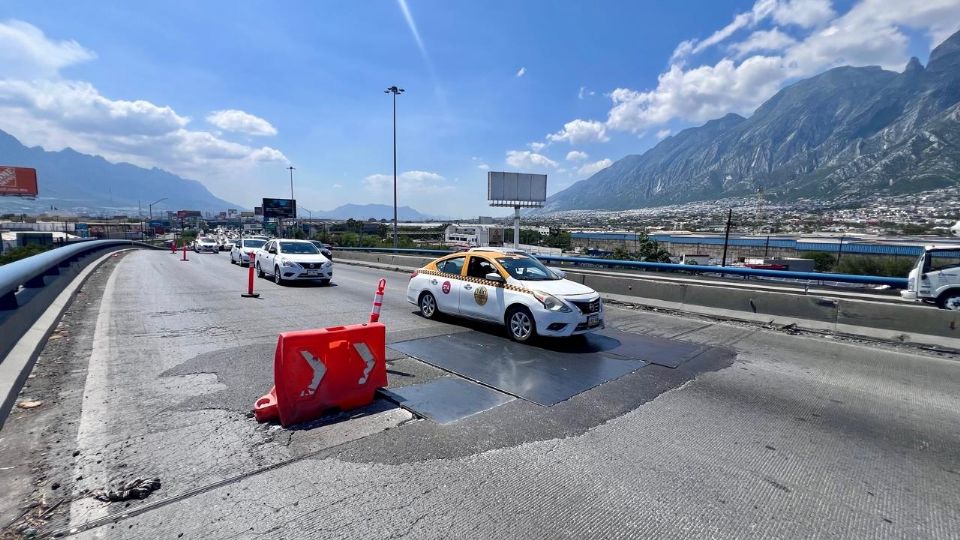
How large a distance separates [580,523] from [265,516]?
2005 millimetres

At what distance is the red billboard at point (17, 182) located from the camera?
55444 millimetres

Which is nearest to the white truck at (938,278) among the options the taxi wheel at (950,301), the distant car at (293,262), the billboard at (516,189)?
the taxi wheel at (950,301)

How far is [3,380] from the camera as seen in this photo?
4.50 meters

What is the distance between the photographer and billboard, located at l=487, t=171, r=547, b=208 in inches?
1526

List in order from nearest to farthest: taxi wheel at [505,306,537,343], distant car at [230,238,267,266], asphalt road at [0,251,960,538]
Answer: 1. asphalt road at [0,251,960,538]
2. taxi wheel at [505,306,537,343]
3. distant car at [230,238,267,266]

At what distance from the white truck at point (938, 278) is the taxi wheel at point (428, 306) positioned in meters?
11.1

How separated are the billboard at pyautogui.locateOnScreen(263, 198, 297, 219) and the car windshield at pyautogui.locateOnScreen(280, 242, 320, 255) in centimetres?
6039

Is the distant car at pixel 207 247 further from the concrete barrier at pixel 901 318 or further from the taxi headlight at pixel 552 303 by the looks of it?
the concrete barrier at pixel 901 318

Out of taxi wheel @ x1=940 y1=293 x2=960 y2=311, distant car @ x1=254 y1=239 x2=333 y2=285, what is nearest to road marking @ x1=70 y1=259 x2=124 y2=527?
distant car @ x1=254 y1=239 x2=333 y2=285

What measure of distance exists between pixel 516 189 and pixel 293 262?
27.4 m

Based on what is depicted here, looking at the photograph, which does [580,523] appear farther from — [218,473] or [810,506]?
[218,473]

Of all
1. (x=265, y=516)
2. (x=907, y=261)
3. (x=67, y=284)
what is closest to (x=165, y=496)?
(x=265, y=516)

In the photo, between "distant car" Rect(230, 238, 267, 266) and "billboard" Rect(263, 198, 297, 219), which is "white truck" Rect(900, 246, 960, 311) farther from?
"billboard" Rect(263, 198, 297, 219)

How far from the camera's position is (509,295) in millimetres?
7797
